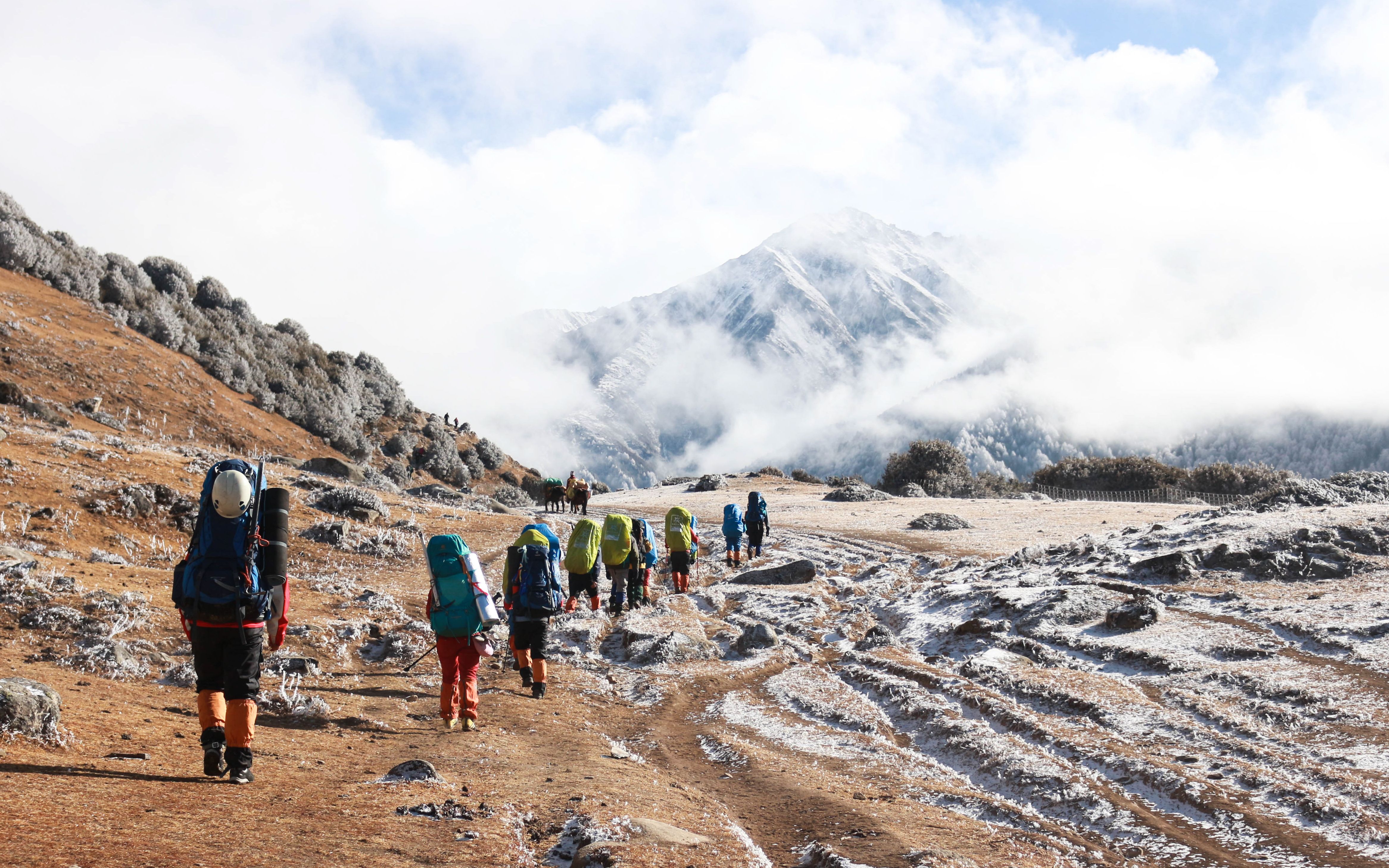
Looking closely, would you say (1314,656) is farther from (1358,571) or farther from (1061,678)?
(1358,571)

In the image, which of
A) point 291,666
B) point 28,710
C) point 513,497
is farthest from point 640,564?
point 513,497

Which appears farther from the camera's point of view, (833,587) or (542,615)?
(833,587)

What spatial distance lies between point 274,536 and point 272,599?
466mm

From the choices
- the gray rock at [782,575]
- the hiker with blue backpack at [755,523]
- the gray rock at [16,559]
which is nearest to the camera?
the gray rock at [16,559]

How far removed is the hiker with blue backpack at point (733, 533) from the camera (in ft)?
77.9

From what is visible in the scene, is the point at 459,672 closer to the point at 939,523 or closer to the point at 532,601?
the point at 532,601

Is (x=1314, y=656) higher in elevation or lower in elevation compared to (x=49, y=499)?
lower

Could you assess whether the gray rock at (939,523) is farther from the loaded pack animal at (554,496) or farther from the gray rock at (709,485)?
the gray rock at (709,485)

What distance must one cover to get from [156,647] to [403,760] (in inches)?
194

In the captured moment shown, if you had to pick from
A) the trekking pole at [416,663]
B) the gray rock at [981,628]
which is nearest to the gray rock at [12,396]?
the trekking pole at [416,663]

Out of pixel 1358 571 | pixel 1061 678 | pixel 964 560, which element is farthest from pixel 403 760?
pixel 964 560

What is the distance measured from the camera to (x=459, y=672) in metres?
9.20

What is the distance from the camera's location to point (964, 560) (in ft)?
70.7

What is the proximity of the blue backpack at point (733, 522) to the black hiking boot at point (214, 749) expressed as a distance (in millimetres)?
17869
